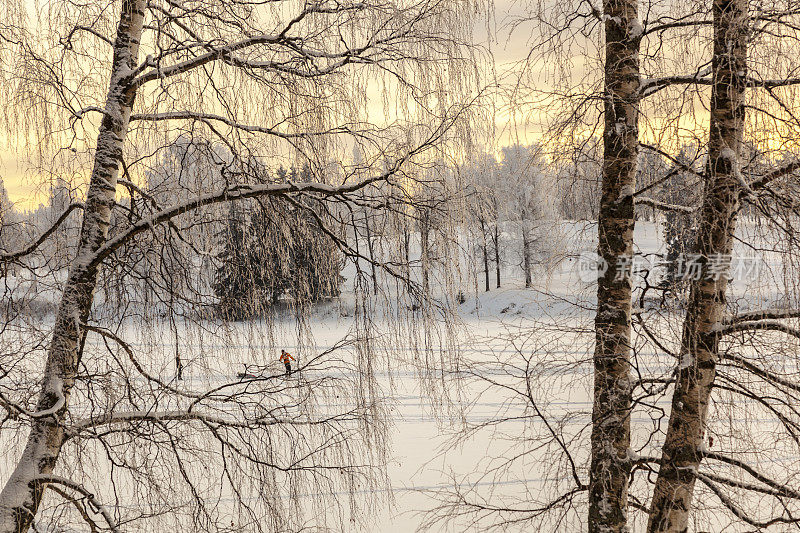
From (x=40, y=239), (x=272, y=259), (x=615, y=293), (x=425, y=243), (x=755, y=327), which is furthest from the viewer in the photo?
(x=615, y=293)

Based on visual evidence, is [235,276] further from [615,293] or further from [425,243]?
[615,293]

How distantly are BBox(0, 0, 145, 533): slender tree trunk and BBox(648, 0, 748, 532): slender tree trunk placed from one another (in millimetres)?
2926

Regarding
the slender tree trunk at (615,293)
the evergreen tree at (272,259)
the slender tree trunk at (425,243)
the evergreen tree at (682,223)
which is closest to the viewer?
the slender tree trunk at (425,243)

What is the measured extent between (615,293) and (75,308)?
3.00 metres

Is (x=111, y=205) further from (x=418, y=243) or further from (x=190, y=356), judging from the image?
(x=418, y=243)

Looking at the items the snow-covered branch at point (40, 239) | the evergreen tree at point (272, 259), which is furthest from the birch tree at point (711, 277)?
the snow-covered branch at point (40, 239)

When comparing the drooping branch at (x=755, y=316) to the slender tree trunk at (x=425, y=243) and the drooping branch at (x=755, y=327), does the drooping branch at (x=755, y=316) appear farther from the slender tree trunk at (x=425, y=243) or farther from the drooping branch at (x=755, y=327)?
the slender tree trunk at (x=425, y=243)

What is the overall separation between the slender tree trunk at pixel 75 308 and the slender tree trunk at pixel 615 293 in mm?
2709

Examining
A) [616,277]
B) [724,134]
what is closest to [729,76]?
[724,134]

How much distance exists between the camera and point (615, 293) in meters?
3.78

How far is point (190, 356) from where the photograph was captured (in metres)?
3.61

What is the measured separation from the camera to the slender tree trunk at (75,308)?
3027 mm

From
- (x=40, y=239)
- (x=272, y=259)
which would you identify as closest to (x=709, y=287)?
(x=272, y=259)

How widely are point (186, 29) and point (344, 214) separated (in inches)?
50.3
